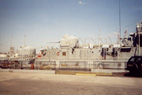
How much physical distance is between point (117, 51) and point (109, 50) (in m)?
2.72

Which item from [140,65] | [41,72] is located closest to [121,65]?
[140,65]

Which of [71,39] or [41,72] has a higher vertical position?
[71,39]

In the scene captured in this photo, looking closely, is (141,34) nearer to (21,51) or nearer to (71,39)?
(71,39)

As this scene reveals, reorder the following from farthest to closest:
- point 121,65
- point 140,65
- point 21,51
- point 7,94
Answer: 1. point 21,51
2. point 121,65
3. point 140,65
4. point 7,94

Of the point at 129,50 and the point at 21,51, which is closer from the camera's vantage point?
the point at 129,50

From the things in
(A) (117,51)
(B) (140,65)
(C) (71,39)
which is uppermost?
(C) (71,39)

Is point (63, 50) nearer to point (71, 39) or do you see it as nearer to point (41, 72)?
point (71, 39)

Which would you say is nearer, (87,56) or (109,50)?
(87,56)

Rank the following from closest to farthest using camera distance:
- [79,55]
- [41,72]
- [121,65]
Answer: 1. [41,72]
2. [121,65]
3. [79,55]

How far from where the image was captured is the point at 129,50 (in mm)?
30312

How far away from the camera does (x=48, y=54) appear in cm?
3328

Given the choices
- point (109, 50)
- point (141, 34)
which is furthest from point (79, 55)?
point (141, 34)

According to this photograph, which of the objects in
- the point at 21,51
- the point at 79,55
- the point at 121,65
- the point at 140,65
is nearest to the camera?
the point at 140,65

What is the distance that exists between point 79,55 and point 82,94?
25.2 meters
